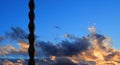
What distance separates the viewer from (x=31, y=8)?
1288 cm

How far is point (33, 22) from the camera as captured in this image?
1283 centimetres

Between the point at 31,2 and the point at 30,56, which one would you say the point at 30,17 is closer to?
the point at 31,2

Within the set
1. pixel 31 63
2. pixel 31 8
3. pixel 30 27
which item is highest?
pixel 31 8

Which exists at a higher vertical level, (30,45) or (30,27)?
(30,27)

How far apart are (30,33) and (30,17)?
1001 mm

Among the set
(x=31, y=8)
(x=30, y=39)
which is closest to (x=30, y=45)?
(x=30, y=39)

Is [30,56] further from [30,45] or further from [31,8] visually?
[31,8]

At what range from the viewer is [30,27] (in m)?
12.7

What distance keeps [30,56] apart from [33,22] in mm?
2142

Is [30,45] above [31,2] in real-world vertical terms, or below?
below

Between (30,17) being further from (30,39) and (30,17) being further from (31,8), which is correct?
(30,39)

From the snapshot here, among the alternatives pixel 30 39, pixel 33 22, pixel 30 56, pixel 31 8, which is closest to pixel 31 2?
pixel 31 8

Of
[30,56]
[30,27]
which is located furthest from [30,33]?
[30,56]

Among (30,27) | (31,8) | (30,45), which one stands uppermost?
(31,8)
